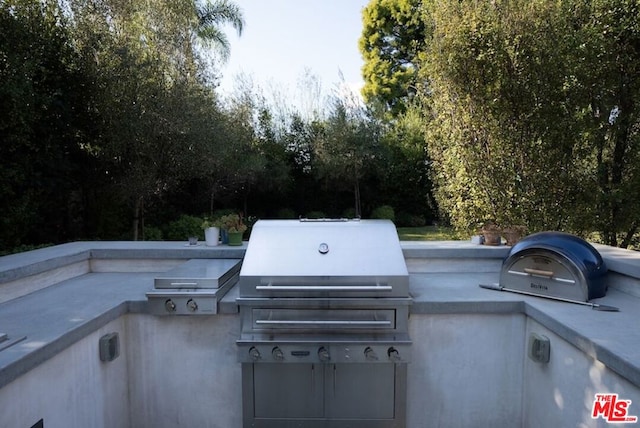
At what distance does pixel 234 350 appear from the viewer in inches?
93.7

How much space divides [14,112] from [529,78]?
687 cm

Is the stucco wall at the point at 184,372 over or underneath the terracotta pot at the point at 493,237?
underneath

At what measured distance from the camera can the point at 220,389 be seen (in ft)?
7.87

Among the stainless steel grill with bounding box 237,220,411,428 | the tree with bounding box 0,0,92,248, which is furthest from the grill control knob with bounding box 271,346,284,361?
the tree with bounding box 0,0,92,248

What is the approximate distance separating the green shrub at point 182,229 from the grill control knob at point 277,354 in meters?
7.64

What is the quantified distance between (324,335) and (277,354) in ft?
0.84

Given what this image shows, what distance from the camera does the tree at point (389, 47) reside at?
17.4 meters

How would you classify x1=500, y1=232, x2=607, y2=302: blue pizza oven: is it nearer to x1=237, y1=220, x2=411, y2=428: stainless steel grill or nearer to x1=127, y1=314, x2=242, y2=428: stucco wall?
x1=237, y1=220, x2=411, y2=428: stainless steel grill

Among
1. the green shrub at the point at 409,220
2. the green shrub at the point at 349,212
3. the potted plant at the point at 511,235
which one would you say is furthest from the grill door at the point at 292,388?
the green shrub at the point at 409,220

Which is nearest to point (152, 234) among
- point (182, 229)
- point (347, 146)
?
point (182, 229)

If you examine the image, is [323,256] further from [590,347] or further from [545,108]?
[545,108]

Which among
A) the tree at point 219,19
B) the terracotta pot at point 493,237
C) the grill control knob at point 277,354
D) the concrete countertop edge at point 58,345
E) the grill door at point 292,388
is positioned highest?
the tree at point 219,19

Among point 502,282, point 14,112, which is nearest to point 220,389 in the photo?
point 502,282

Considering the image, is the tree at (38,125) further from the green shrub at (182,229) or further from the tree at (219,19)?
the tree at (219,19)
